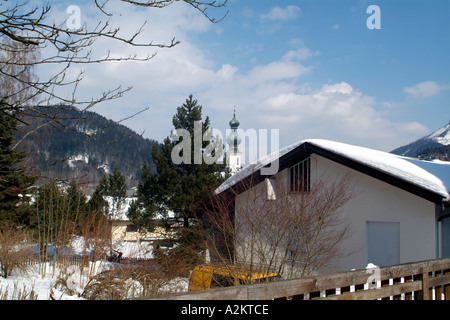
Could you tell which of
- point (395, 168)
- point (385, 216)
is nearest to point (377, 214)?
point (385, 216)

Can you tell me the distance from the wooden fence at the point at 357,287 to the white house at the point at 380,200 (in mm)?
7067

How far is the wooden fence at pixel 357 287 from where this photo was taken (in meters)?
2.64

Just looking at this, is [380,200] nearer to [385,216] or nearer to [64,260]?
[385,216]

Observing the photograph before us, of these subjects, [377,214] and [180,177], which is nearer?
[377,214]

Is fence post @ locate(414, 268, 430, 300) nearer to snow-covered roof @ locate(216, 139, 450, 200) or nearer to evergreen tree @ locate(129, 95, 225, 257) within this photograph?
snow-covered roof @ locate(216, 139, 450, 200)

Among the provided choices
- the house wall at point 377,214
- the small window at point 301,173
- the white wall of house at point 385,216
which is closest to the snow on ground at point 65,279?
the house wall at point 377,214

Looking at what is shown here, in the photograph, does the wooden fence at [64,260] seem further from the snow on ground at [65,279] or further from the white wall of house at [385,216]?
the white wall of house at [385,216]

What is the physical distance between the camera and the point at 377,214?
12664 mm

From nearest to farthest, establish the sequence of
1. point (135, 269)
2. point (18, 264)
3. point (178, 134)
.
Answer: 1. point (135, 269)
2. point (18, 264)
3. point (178, 134)

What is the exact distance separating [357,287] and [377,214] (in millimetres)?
9886
